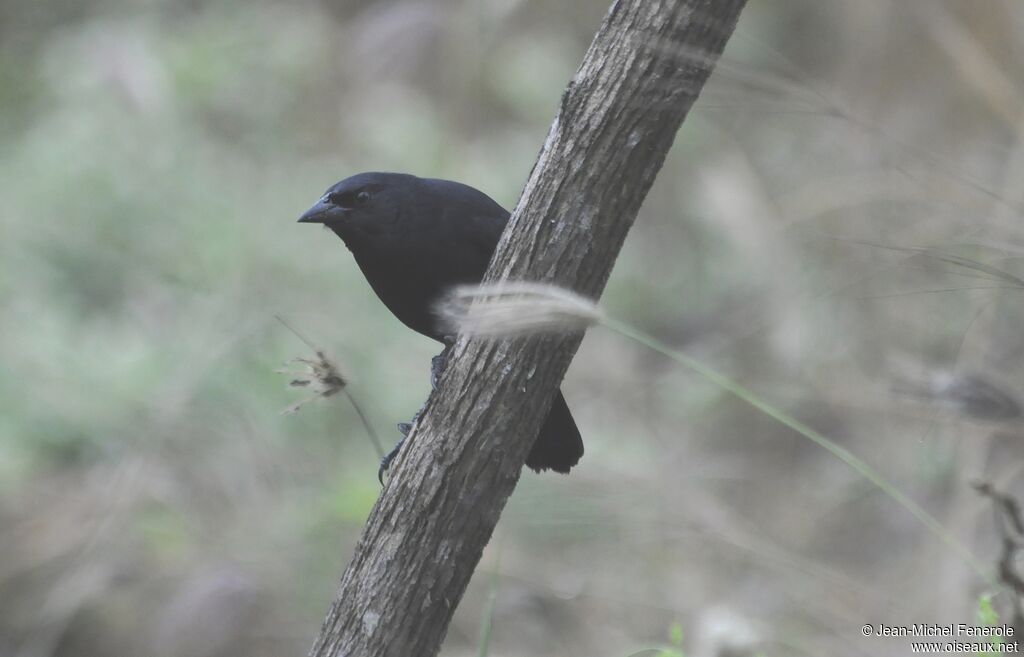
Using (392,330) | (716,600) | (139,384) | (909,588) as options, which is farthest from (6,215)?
(909,588)

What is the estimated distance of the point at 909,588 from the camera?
4359 mm

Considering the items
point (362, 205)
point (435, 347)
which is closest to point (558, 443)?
point (362, 205)

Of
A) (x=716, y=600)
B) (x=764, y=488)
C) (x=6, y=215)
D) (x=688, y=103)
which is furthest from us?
(x=6, y=215)

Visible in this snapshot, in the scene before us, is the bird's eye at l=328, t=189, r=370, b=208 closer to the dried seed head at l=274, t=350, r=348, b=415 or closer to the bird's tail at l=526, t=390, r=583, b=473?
the bird's tail at l=526, t=390, r=583, b=473

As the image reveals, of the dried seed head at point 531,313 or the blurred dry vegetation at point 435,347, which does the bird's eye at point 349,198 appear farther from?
the dried seed head at point 531,313

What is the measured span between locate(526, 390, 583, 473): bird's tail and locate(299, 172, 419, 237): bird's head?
2.26 ft

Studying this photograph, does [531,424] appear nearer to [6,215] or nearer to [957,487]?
[957,487]

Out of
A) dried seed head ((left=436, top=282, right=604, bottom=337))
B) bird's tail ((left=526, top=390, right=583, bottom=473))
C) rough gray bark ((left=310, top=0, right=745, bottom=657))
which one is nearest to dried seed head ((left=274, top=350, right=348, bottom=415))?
rough gray bark ((left=310, top=0, right=745, bottom=657))

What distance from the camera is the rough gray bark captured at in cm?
195

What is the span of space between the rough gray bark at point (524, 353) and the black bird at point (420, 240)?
79 centimetres

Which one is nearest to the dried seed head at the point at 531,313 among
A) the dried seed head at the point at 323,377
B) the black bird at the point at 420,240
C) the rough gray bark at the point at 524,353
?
the rough gray bark at the point at 524,353

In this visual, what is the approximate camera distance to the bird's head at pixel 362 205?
2.96 meters

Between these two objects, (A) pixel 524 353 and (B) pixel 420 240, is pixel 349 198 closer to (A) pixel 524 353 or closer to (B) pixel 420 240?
(B) pixel 420 240

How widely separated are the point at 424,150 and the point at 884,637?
13.7ft
